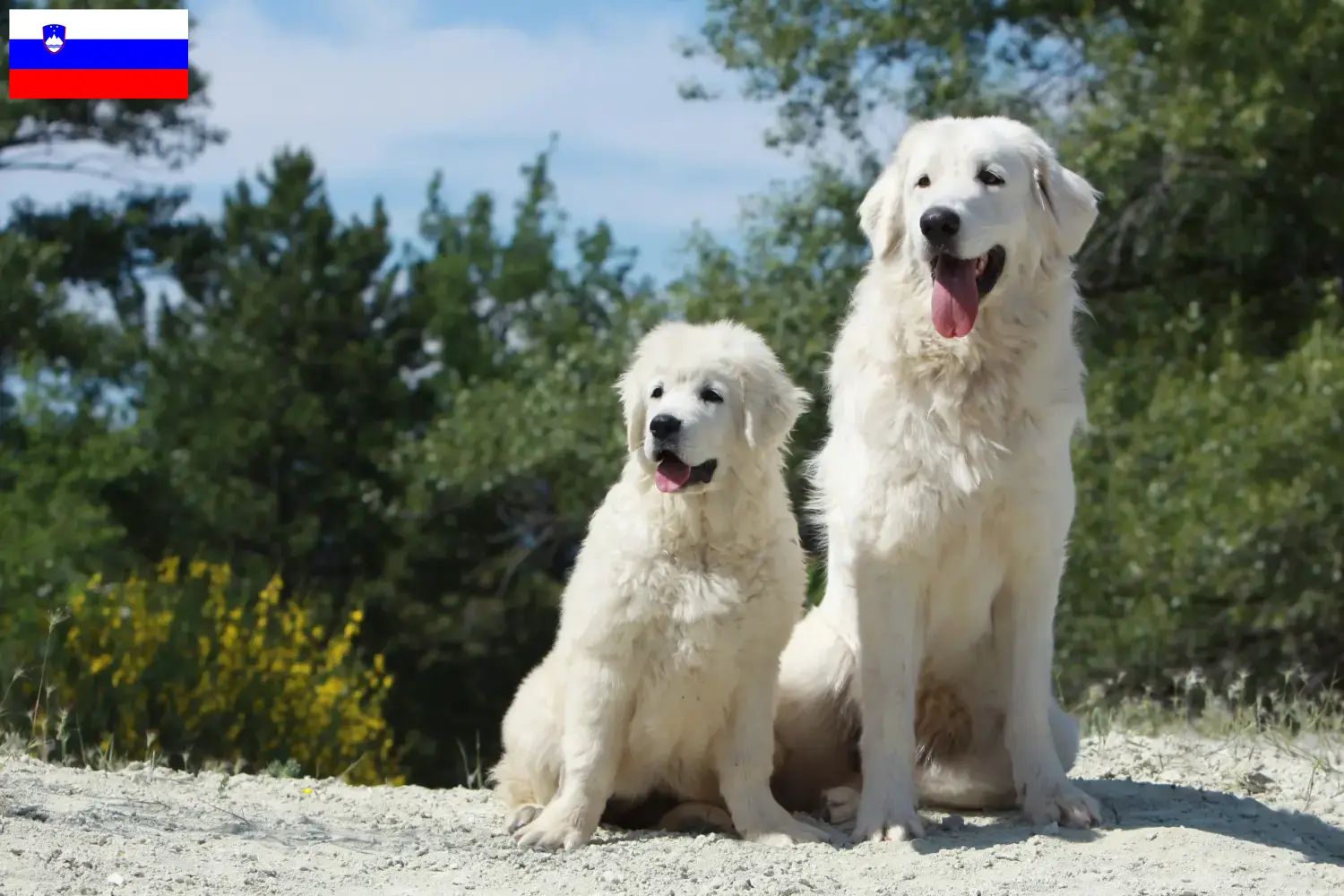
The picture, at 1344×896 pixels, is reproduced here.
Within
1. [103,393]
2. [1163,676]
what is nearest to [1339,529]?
[1163,676]

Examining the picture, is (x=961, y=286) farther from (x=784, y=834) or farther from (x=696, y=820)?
(x=696, y=820)

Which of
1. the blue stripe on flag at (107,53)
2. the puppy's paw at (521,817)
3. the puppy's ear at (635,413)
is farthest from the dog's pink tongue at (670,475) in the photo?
the blue stripe on flag at (107,53)

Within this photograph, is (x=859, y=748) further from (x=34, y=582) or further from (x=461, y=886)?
(x=34, y=582)

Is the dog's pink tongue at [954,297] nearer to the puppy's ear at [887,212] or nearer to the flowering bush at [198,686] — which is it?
the puppy's ear at [887,212]

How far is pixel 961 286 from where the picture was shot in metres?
4.80

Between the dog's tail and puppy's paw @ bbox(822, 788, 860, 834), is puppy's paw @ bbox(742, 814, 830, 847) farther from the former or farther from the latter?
the dog's tail

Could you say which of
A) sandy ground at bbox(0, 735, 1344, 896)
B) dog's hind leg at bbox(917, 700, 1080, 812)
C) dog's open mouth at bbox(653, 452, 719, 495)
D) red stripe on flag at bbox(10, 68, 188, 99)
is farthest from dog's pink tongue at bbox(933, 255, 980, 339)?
red stripe on flag at bbox(10, 68, 188, 99)

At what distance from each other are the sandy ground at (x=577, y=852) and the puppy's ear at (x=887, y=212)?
1.84 meters

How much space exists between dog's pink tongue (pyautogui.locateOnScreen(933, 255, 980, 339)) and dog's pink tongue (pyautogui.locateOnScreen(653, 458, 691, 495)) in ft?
2.92

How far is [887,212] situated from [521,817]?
2.28 metres

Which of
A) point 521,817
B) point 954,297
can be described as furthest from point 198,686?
point 954,297

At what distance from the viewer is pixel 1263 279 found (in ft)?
48.2

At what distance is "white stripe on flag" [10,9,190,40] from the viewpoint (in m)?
13.4

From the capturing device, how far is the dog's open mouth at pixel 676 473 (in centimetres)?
494
